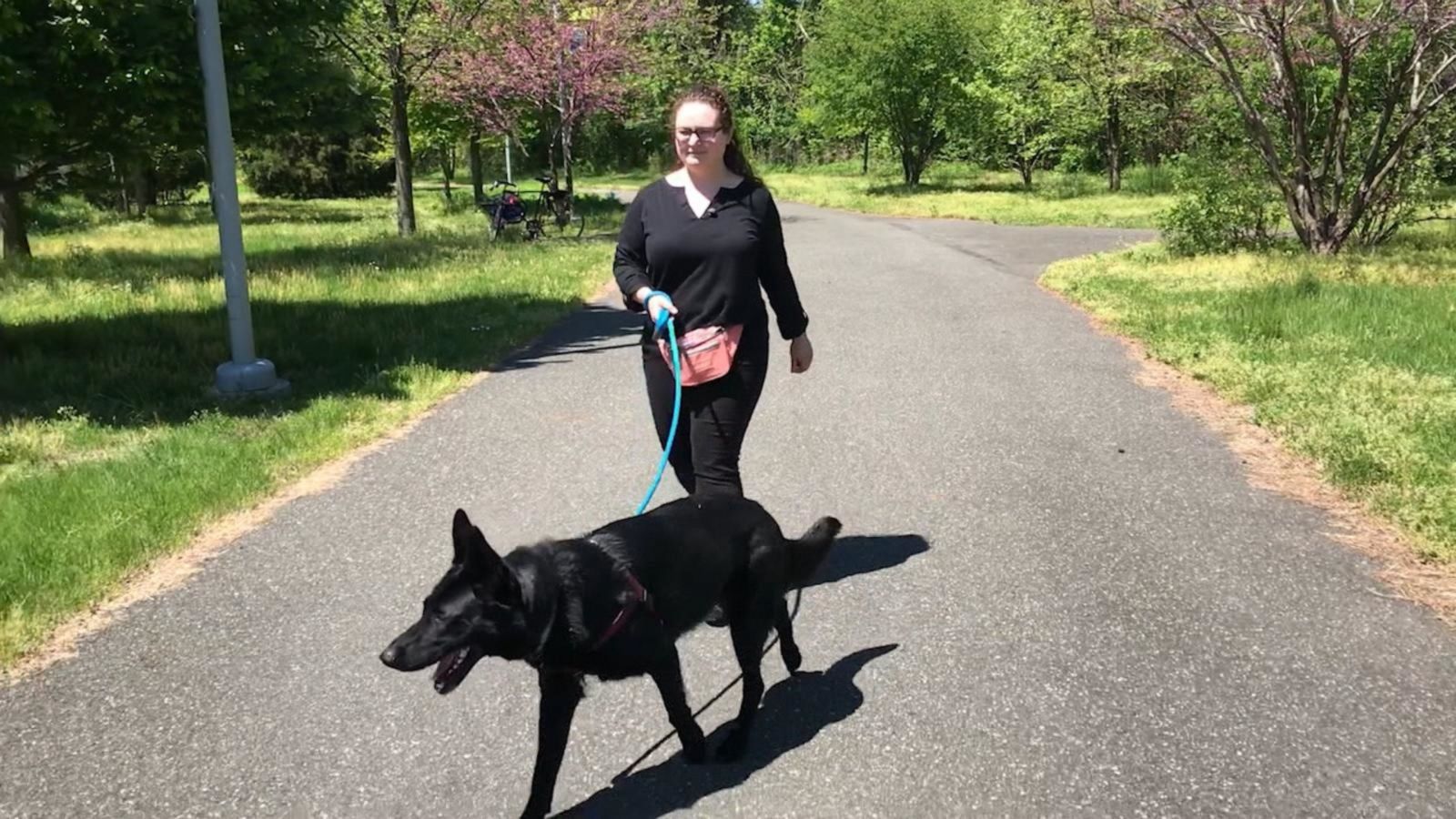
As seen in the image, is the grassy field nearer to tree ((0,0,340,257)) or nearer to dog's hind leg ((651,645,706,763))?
tree ((0,0,340,257))

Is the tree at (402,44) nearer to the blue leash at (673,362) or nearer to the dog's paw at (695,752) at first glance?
the blue leash at (673,362)

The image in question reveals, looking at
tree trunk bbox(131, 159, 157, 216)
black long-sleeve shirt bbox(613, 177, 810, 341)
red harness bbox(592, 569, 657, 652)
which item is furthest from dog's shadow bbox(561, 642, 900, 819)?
tree trunk bbox(131, 159, 157, 216)

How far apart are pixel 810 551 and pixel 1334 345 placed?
22.4 ft

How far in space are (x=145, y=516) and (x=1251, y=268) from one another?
12.4 m

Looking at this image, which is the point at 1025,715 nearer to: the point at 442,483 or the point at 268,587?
the point at 268,587

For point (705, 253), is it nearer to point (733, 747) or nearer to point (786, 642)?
point (786, 642)

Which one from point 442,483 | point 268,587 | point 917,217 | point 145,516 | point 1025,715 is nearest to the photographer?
point 1025,715

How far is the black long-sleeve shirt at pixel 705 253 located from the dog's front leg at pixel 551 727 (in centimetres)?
144

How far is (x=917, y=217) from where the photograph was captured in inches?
1064

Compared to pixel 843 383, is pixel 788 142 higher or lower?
→ higher

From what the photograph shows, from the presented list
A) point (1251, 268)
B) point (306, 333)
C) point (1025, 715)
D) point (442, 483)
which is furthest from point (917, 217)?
point (1025, 715)

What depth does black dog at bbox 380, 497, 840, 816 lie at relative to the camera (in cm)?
238

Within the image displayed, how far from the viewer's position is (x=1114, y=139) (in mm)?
32469

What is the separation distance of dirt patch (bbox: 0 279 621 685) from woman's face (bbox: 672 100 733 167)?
2.83 m
